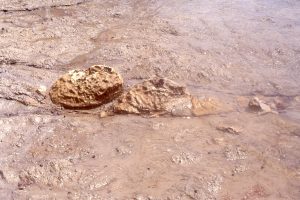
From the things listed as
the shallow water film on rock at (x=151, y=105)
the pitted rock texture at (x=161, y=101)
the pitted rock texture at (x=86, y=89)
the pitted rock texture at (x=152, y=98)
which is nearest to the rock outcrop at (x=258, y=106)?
the shallow water film on rock at (x=151, y=105)

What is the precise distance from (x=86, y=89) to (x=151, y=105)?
53 cm

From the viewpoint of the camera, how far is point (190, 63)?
3514mm

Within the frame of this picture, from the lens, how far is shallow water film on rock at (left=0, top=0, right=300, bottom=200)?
2.24 meters

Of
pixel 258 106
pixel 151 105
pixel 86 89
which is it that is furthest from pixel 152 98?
pixel 258 106

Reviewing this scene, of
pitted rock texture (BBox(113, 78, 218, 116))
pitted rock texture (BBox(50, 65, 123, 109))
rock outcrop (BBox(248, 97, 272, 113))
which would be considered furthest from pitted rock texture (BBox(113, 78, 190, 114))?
rock outcrop (BBox(248, 97, 272, 113))

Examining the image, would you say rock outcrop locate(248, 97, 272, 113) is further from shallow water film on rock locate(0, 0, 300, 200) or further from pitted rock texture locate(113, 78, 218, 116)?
pitted rock texture locate(113, 78, 218, 116)

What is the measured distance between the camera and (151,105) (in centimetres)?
290

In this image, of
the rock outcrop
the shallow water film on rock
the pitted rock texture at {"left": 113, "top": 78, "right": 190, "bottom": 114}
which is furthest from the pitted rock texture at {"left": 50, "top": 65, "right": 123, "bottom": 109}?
the rock outcrop

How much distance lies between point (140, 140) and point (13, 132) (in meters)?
0.91

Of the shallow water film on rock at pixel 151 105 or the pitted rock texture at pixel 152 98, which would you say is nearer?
the shallow water film on rock at pixel 151 105

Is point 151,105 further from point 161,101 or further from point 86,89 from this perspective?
point 86,89

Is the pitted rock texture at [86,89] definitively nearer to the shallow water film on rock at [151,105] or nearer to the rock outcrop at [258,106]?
the shallow water film on rock at [151,105]

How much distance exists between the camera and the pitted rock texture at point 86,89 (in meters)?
2.96

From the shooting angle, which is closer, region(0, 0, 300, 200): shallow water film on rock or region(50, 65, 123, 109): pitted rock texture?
region(0, 0, 300, 200): shallow water film on rock
